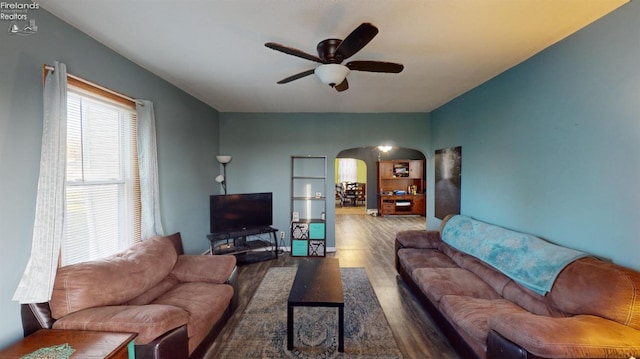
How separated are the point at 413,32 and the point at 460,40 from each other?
0.48 meters

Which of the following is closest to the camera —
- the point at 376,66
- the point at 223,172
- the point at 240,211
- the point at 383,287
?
the point at 376,66

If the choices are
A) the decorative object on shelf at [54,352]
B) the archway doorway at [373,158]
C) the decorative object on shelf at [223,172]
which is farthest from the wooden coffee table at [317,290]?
the archway doorway at [373,158]

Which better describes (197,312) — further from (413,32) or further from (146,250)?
(413,32)

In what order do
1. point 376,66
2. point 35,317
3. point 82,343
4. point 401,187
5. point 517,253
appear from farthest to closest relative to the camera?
point 401,187
point 517,253
point 376,66
point 35,317
point 82,343

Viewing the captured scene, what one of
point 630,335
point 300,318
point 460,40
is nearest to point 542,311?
point 630,335

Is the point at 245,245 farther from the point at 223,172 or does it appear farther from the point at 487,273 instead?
the point at 487,273

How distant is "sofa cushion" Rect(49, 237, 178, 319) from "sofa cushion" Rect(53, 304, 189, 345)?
3.9 inches

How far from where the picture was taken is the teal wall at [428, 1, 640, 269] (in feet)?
5.76

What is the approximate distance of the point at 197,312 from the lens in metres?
2.07

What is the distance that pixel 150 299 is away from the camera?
227 cm

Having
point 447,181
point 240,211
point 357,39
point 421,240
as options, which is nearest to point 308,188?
point 240,211

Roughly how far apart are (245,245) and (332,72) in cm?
345

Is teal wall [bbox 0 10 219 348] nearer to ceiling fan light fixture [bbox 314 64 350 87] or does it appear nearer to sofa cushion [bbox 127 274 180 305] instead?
sofa cushion [bbox 127 274 180 305]

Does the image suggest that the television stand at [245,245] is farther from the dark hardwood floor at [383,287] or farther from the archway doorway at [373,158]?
the archway doorway at [373,158]
